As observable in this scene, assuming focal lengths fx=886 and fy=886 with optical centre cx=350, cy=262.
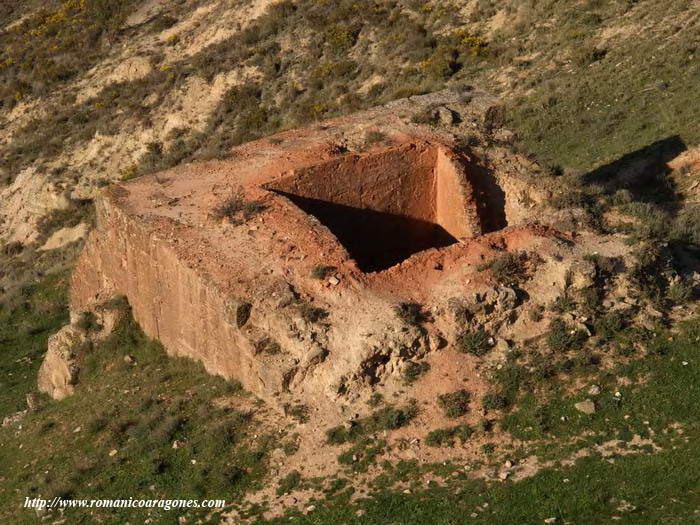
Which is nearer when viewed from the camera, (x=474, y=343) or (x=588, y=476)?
(x=588, y=476)

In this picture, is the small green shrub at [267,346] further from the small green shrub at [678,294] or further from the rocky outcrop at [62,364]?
the small green shrub at [678,294]

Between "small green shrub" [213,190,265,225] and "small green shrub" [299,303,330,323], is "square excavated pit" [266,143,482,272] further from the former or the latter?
"small green shrub" [299,303,330,323]

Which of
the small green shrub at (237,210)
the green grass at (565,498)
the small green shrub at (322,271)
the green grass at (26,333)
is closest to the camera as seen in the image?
the green grass at (565,498)

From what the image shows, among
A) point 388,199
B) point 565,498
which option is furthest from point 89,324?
point 565,498

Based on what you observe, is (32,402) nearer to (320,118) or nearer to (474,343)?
(474,343)

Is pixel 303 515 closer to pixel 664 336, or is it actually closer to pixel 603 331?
pixel 603 331

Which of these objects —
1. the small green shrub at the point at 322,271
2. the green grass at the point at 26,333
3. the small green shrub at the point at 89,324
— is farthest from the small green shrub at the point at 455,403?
the green grass at the point at 26,333
